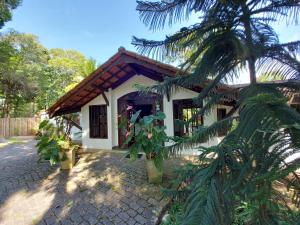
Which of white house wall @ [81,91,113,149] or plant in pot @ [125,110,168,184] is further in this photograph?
white house wall @ [81,91,113,149]

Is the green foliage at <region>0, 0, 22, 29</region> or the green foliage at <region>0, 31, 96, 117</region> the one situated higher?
the green foliage at <region>0, 0, 22, 29</region>

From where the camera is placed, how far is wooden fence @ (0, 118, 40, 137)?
17922 mm

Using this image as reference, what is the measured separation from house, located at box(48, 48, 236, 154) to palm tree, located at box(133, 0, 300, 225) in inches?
223

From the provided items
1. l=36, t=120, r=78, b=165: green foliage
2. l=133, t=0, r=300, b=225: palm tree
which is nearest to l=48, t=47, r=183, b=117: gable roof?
l=36, t=120, r=78, b=165: green foliage

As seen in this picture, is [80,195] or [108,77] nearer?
[80,195]

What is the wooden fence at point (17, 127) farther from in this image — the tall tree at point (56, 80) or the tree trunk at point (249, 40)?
the tree trunk at point (249, 40)

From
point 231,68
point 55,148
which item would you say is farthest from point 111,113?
point 231,68

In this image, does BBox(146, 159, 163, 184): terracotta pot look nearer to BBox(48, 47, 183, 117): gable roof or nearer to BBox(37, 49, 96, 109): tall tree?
BBox(48, 47, 183, 117): gable roof

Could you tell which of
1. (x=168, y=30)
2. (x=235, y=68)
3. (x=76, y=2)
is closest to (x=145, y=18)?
(x=168, y=30)

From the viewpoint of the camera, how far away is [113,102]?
9492 mm

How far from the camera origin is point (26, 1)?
12109 mm

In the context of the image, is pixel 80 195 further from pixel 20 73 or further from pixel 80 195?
pixel 20 73

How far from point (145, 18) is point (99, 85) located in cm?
750

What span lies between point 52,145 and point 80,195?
2.40 meters
